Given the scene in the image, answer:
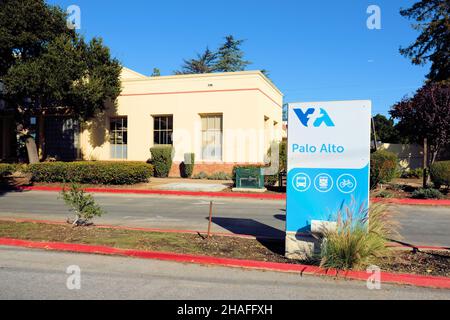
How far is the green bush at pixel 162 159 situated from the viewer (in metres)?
23.0

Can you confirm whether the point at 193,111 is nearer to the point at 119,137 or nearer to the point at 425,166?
the point at 119,137

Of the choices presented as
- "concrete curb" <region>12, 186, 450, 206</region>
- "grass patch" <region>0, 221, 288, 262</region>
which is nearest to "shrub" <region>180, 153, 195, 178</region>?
"concrete curb" <region>12, 186, 450, 206</region>

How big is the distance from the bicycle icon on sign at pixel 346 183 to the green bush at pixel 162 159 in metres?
17.8

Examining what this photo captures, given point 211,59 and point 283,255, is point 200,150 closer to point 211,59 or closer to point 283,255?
point 283,255

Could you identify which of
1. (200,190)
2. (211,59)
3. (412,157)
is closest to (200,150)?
(200,190)

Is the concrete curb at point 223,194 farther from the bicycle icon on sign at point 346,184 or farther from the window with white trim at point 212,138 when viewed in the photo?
the bicycle icon on sign at point 346,184

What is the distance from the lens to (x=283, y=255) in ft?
21.4

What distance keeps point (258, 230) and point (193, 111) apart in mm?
15399

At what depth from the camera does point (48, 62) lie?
64.8 feet

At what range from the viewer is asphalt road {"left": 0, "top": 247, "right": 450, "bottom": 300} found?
4668 mm

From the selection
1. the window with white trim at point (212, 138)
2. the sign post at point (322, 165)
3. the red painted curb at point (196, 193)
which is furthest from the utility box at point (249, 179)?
the sign post at point (322, 165)

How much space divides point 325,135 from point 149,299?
11.6 ft

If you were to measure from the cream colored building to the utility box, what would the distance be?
5058 millimetres
